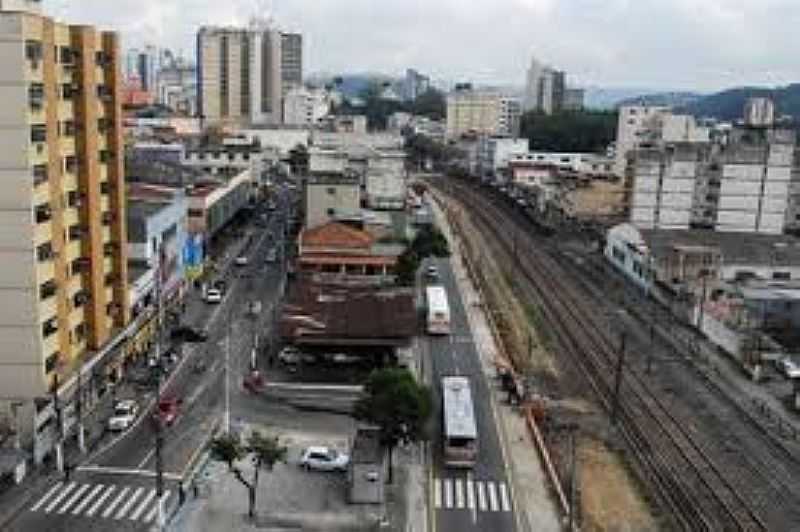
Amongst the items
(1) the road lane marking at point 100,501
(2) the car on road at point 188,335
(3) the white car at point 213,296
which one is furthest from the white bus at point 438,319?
(1) the road lane marking at point 100,501

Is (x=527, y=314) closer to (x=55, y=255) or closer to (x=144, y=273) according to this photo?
(x=144, y=273)

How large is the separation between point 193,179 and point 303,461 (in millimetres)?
61065

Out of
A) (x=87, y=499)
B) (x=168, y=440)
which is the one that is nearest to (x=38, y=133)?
(x=168, y=440)

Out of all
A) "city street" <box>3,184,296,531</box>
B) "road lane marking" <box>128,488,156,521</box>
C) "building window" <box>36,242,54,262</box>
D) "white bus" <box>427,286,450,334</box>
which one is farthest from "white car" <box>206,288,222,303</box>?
"road lane marking" <box>128,488,156,521</box>

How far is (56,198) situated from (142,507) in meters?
17.6

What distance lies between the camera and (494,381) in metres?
59.2

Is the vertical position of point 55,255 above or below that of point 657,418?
above

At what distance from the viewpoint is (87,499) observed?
4069 centimetres

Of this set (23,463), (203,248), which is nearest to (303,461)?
(23,463)

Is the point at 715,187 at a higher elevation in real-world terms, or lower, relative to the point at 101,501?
higher

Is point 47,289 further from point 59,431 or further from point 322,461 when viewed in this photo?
point 322,461

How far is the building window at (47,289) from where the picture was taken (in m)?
46.8

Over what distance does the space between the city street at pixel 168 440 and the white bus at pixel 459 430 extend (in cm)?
1160

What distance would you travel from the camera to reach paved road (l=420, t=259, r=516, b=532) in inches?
1574
